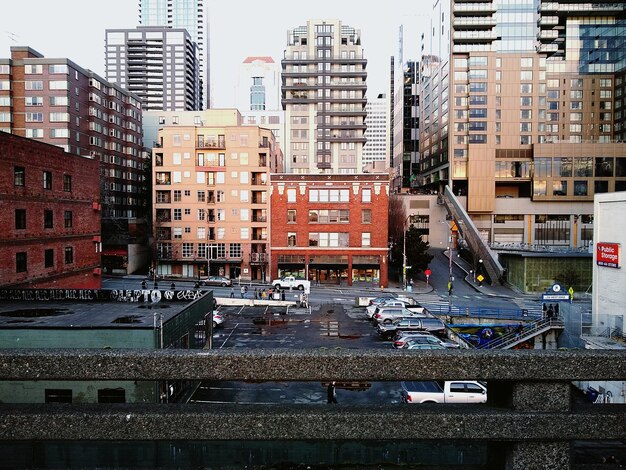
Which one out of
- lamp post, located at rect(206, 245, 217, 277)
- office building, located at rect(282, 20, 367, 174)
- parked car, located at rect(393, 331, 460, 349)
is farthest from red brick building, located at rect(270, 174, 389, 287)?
parked car, located at rect(393, 331, 460, 349)

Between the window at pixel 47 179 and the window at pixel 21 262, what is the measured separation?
18.1ft

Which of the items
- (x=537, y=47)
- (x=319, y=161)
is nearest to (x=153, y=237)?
(x=319, y=161)

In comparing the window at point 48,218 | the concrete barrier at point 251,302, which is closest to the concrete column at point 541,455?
the window at point 48,218

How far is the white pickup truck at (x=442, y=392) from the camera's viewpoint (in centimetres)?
1884

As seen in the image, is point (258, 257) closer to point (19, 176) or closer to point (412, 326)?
point (412, 326)

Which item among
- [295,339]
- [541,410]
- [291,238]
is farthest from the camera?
[291,238]

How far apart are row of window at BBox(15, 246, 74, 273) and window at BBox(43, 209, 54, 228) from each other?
182 cm

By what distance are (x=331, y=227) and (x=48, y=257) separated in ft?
109

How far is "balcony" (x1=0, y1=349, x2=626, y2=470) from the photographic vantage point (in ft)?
12.9

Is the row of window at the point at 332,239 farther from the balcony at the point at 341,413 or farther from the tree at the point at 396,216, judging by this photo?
the balcony at the point at 341,413

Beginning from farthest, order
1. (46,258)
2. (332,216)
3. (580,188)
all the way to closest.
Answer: (580,188)
(332,216)
(46,258)

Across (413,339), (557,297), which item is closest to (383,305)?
(413,339)

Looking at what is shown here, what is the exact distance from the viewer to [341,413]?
13.3 feet

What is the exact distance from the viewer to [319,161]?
296ft
